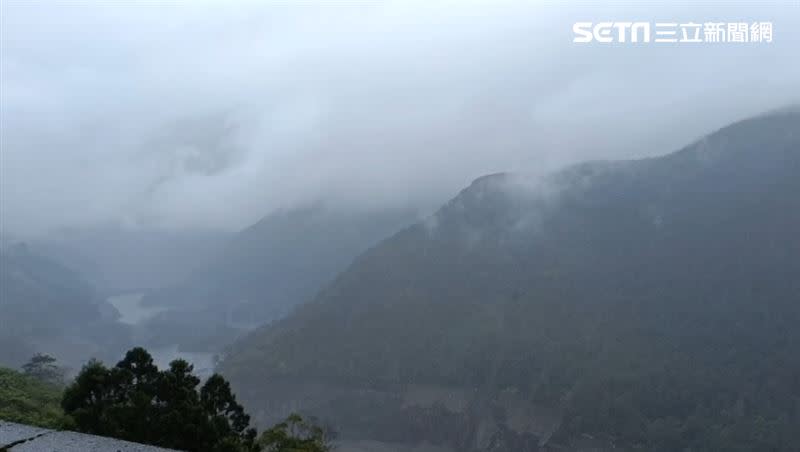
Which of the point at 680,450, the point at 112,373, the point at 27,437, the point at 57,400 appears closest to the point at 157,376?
the point at 112,373

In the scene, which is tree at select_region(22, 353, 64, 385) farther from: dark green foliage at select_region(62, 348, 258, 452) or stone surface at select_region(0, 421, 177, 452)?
stone surface at select_region(0, 421, 177, 452)

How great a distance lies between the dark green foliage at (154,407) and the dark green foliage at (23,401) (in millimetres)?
2565

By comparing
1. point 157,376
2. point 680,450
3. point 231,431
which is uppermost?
point 157,376

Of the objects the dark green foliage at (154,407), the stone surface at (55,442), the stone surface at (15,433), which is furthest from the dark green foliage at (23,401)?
the stone surface at (55,442)

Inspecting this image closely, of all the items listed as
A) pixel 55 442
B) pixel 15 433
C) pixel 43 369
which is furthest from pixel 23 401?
pixel 43 369

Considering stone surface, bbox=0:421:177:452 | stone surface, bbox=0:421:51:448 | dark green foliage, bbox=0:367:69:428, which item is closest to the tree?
dark green foliage, bbox=0:367:69:428

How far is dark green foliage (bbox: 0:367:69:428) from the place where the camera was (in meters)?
39.1

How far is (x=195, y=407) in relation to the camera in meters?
31.1

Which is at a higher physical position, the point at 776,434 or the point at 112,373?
the point at 112,373

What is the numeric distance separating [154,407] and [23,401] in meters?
22.0

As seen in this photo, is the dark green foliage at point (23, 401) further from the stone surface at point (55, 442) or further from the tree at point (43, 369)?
the tree at point (43, 369)

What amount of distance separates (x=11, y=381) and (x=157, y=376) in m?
31.1

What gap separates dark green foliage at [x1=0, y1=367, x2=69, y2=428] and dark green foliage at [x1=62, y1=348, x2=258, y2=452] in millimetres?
2565

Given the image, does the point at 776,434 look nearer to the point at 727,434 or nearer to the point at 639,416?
the point at 727,434
